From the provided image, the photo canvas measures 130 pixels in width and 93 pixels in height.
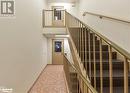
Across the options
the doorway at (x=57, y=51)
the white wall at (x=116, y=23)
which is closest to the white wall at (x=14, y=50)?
the white wall at (x=116, y=23)

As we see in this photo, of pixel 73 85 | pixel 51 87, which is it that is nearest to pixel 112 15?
pixel 73 85

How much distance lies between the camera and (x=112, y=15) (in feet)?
17.1

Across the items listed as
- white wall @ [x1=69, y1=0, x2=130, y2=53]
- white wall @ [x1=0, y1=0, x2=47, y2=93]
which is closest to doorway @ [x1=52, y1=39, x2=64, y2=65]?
white wall @ [x1=69, y1=0, x2=130, y2=53]

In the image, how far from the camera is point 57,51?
1437 cm

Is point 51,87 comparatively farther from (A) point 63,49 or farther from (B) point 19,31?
(A) point 63,49

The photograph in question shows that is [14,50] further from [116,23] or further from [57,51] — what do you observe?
[57,51]

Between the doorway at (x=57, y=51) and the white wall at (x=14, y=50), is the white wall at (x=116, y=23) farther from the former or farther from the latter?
the doorway at (x=57, y=51)

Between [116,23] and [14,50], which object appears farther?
[116,23]

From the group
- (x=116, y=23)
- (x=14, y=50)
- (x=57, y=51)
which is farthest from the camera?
(x=57, y=51)

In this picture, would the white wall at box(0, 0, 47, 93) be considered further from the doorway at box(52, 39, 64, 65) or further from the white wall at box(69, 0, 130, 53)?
the doorway at box(52, 39, 64, 65)

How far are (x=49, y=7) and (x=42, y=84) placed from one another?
732 cm

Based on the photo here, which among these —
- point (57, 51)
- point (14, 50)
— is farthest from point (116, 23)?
point (57, 51)

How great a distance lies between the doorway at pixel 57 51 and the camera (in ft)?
47.0

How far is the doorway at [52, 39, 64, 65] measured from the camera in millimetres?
14312
